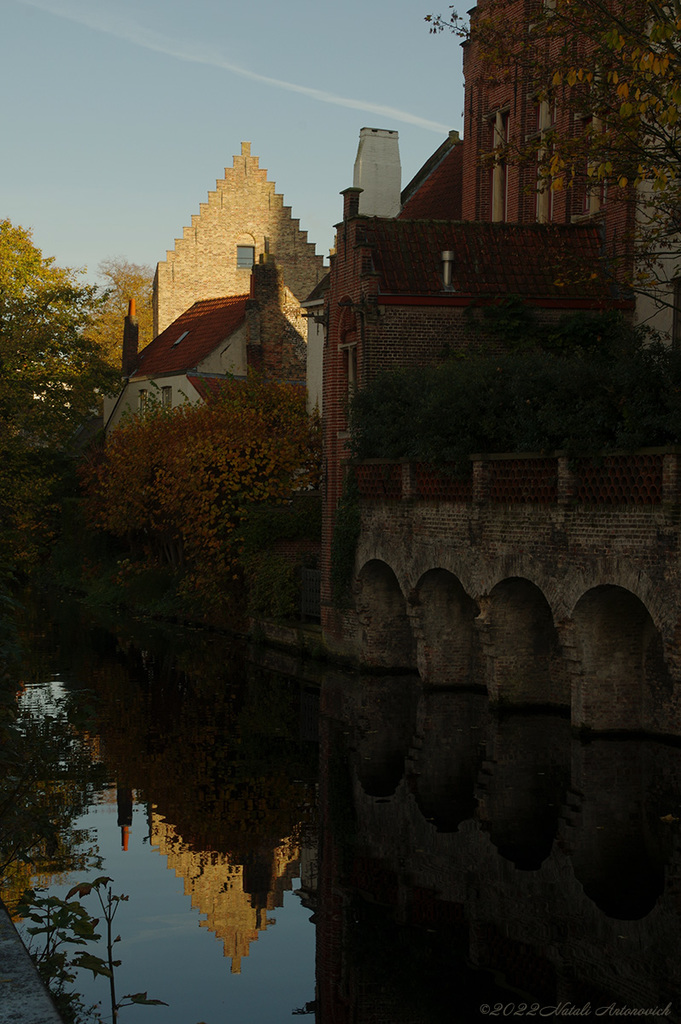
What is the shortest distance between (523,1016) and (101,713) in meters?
12.6

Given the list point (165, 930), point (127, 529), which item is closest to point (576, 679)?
point (165, 930)

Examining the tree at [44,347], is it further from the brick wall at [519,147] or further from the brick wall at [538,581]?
the brick wall at [538,581]

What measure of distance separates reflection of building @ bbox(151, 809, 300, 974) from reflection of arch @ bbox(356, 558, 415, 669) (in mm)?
10314

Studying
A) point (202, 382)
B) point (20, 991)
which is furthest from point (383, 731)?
point (202, 382)

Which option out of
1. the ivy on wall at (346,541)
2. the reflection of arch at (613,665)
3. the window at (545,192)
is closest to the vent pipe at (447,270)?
the ivy on wall at (346,541)

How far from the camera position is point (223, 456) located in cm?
3011

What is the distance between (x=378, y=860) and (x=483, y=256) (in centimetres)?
1397

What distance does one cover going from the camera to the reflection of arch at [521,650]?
61.3 ft

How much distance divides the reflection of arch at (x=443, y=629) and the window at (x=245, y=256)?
37273 mm

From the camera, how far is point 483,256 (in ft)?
75.6

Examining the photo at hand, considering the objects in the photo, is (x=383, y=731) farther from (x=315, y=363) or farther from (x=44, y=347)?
(x=44, y=347)

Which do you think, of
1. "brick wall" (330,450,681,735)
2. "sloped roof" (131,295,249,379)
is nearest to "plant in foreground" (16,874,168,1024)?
"brick wall" (330,450,681,735)

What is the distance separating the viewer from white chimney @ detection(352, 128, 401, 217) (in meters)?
28.9

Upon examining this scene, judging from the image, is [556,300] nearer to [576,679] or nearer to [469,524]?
[469,524]
